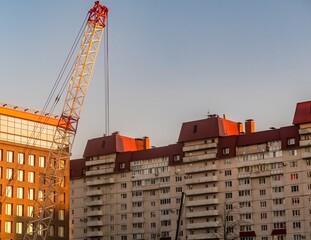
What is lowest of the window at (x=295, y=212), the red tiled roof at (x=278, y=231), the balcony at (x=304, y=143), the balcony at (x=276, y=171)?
the red tiled roof at (x=278, y=231)

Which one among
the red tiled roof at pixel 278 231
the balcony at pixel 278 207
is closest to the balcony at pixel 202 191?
the balcony at pixel 278 207

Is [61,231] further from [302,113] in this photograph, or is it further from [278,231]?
[302,113]

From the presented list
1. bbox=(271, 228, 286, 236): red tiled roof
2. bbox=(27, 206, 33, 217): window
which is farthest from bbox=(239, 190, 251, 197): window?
bbox=(27, 206, 33, 217): window

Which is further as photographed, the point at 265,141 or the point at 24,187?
the point at 265,141

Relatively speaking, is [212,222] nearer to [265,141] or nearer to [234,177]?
[234,177]

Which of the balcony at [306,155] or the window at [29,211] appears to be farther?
the balcony at [306,155]

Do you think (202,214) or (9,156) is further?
(202,214)

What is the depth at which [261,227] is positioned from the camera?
610 ft

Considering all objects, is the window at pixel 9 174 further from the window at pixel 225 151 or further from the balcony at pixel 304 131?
the balcony at pixel 304 131

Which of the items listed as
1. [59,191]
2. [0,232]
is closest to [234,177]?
[59,191]

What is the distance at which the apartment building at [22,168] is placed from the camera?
149125mm

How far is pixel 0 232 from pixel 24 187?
11719 mm

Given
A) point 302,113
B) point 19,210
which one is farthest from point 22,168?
point 302,113

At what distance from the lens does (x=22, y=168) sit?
504 feet
